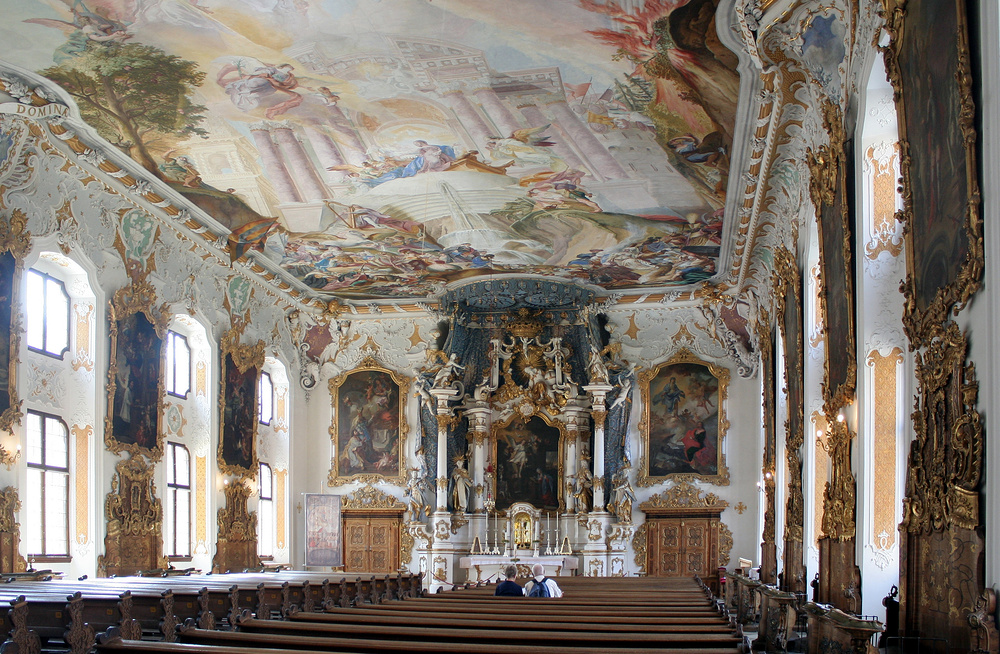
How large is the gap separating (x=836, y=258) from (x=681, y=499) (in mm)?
15079

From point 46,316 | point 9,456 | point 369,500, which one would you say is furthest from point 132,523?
point 369,500

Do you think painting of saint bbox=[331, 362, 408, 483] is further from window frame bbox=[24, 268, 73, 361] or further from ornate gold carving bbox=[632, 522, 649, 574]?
window frame bbox=[24, 268, 73, 361]

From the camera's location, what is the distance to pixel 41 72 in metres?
14.5

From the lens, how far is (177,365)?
21.7 metres

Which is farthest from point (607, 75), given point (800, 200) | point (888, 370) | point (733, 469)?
point (733, 469)

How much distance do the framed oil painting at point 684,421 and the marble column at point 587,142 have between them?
31.4 feet

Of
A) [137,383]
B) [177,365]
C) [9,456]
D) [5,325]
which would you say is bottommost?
[9,456]

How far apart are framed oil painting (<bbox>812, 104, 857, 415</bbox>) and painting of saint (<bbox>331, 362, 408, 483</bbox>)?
16761mm

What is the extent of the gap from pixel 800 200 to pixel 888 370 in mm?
5765

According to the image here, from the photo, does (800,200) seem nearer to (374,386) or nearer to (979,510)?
(979,510)

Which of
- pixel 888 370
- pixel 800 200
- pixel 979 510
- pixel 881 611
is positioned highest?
pixel 800 200

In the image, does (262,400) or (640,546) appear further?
(262,400)

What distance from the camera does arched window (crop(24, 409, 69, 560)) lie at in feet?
54.0

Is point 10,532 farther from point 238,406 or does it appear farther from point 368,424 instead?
point 368,424
